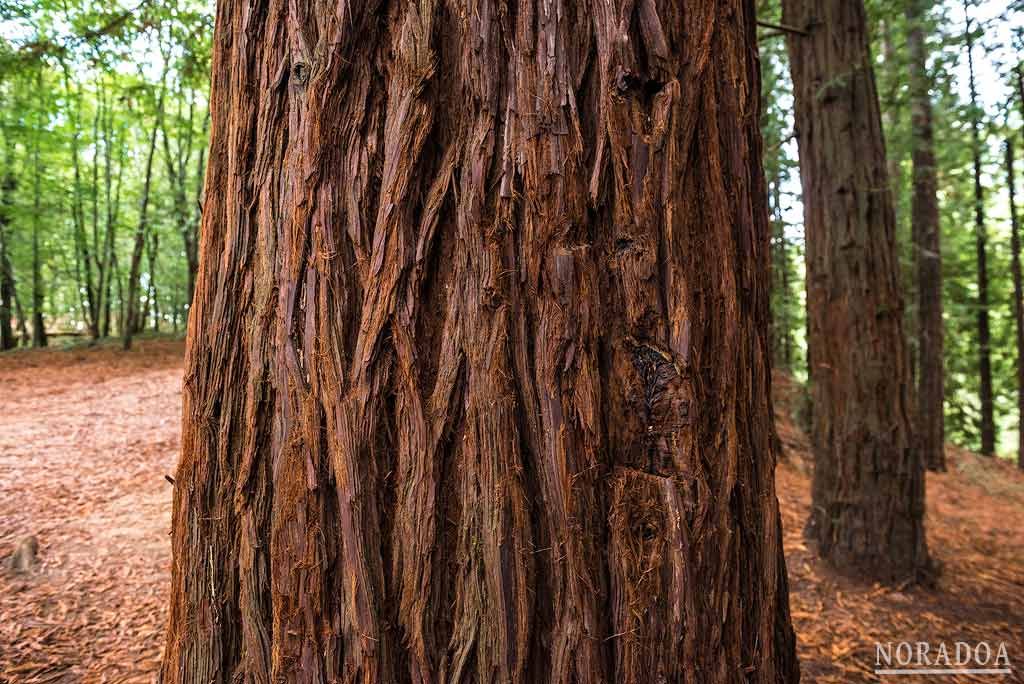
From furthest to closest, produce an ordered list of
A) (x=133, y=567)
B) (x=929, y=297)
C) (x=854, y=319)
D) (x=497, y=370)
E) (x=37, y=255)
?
1. (x=37, y=255)
2. (x=929, y=297)
3. (x=854, y=319)
4. (x=133, y=567)
5. (x=497, y=370)

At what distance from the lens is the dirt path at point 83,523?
2701 millimetres

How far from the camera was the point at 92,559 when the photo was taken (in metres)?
3.74

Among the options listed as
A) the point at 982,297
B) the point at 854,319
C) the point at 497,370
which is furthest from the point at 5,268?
the point at 982,297

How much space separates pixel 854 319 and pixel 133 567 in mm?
5355

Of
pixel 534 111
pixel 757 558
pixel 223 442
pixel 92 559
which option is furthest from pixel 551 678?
pixel 92 559

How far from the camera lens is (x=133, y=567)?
3.69 meters

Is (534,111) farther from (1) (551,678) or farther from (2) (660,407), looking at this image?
(1) (551,678)

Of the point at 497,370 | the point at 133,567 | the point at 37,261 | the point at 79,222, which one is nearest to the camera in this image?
the point at 497,370

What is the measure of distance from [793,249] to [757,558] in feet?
40.9

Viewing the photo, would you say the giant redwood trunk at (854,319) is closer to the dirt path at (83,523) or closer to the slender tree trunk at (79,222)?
the dirt path at (83,523)

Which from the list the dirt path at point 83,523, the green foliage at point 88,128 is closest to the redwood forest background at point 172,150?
the green foliage at point 88,128

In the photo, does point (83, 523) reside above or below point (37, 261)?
below

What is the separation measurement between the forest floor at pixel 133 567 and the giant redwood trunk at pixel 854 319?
0.42 metres

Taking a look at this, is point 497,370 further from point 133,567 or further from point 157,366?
point 157,366
